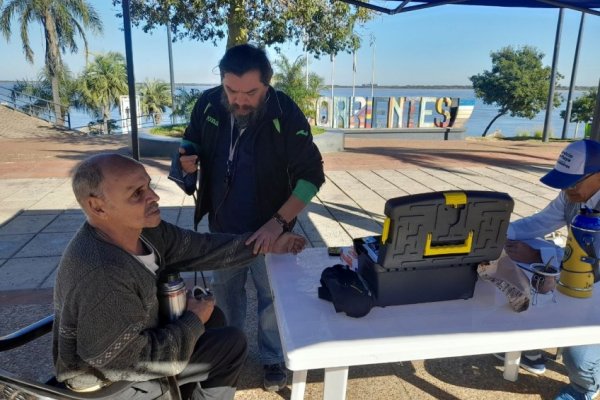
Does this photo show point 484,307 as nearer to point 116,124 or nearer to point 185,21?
point 185,21

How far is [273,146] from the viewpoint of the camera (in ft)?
6.44

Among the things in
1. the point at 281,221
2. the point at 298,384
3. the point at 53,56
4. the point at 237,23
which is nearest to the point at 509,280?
the point at 298,384

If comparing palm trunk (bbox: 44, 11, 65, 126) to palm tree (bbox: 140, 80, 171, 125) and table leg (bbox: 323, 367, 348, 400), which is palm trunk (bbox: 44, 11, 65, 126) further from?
table leg (bbox: 323, 367, 348, 400)

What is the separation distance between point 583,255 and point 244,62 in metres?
1.43

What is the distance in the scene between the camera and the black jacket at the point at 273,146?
1.94 metres

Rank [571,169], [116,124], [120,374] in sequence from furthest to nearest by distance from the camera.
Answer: [116,124] < [571,169] < [120,374]

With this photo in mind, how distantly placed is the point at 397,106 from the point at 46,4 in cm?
1795

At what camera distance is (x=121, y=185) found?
140cm

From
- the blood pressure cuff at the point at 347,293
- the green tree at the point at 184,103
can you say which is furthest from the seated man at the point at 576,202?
the green tree at the point at 184,103

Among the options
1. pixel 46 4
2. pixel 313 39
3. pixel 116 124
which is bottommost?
pixel 116 124

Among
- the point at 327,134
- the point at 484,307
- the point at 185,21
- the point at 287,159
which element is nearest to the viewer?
the point at 484,307

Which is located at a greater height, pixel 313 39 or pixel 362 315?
pixel 313 39

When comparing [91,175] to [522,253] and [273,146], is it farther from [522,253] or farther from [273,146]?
[522,253]

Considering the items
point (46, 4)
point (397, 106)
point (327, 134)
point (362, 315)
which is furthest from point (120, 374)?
point (46, 4)
